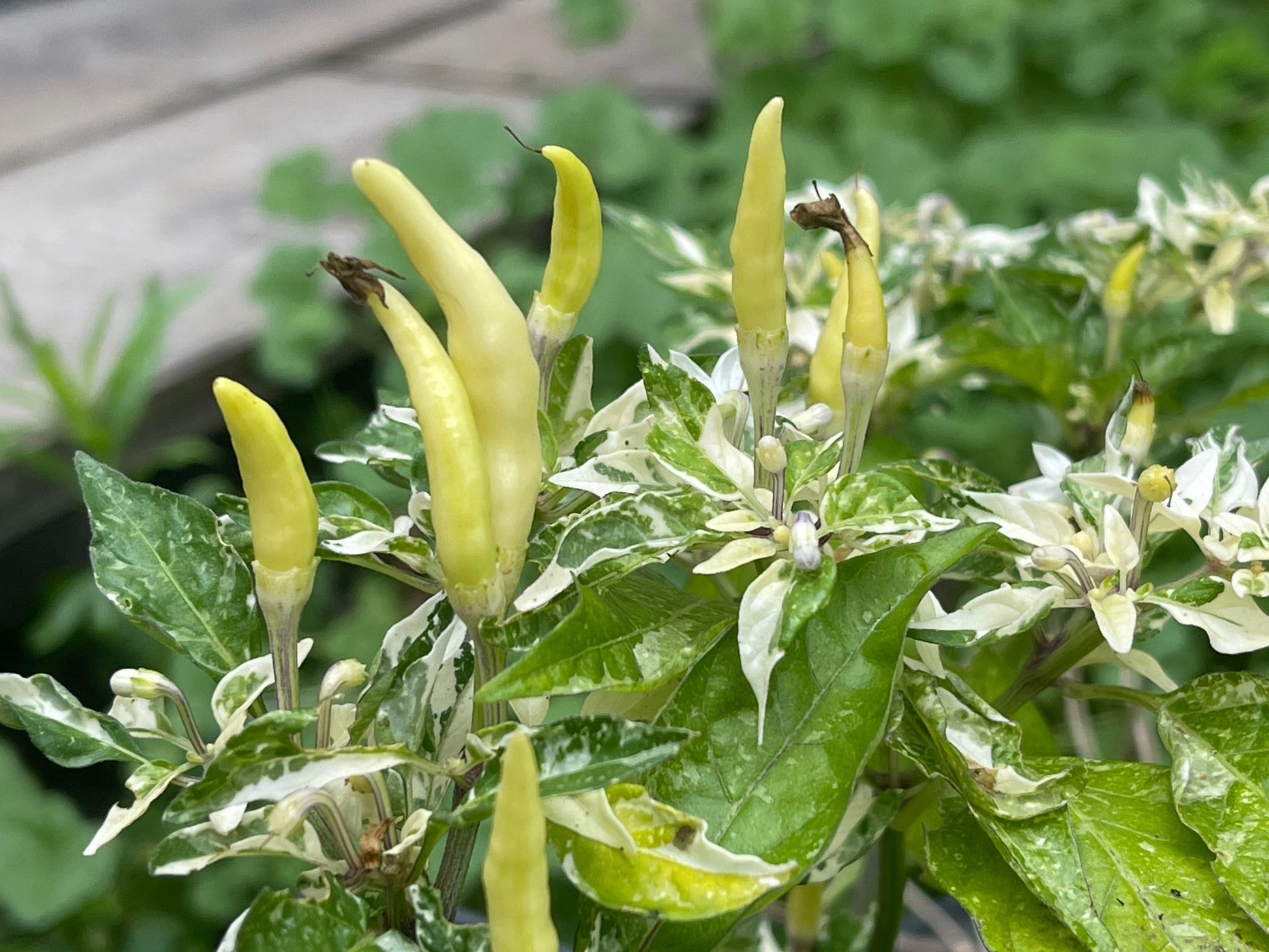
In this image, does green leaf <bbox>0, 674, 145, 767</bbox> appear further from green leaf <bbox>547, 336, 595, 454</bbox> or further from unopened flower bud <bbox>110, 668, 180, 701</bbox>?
green leaf <bbox>547, 336, 595, 454</bbox>

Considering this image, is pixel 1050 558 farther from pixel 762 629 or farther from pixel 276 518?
pixel 276 518

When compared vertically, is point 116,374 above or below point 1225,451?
below

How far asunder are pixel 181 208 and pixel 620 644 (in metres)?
1.52

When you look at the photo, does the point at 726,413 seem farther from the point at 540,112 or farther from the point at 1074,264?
the point at 540,112

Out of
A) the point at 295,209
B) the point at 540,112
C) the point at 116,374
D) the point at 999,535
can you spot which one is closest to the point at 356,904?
the point at 999,535

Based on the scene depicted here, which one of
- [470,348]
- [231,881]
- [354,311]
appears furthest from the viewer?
[354,311]

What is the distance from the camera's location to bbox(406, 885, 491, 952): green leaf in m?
0.29

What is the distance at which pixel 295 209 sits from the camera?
1.42 metres

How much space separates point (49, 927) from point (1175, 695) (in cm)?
100

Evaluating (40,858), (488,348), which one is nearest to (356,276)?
(488,348)

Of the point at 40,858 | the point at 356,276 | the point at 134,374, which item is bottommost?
the point at 40,858

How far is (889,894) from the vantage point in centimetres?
44

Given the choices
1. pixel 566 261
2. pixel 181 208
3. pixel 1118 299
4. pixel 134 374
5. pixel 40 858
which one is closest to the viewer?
pixel 566 261

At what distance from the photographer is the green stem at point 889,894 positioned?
0.44 metres
